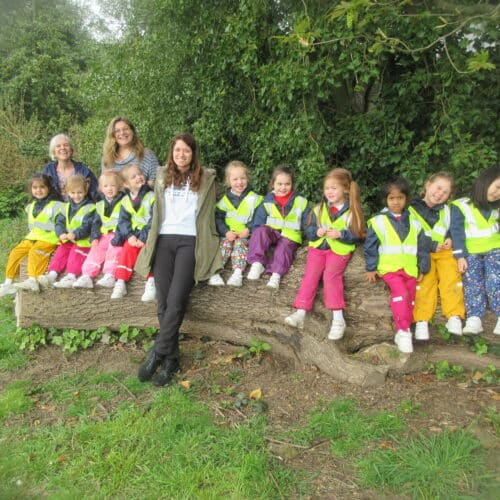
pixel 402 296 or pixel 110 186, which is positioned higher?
pixel 110 186

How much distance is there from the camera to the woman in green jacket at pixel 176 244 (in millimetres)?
4062

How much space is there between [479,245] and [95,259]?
399 cm

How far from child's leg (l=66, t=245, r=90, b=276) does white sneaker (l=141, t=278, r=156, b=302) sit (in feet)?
3.18

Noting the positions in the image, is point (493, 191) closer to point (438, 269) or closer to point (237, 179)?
point (438, 269)

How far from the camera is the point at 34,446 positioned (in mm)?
3365

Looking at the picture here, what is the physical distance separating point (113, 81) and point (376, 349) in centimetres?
700

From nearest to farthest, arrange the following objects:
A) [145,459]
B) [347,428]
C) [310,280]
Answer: [145,459]
[347,428]
[310,280]

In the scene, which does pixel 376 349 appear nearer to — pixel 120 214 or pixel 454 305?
pixel 454 305

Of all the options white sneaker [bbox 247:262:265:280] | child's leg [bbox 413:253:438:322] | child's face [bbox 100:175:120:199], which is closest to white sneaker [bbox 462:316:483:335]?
child's leg [bbox 413:253:438:322]

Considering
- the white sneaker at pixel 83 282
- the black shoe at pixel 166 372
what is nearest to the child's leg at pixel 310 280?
the black shoe at pixel 166 372

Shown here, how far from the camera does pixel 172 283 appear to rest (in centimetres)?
412

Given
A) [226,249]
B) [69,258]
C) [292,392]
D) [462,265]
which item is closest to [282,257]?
[226,249]

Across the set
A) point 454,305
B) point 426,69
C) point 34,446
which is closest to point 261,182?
point 426,69

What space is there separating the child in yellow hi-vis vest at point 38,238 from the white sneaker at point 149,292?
55.5 inches
